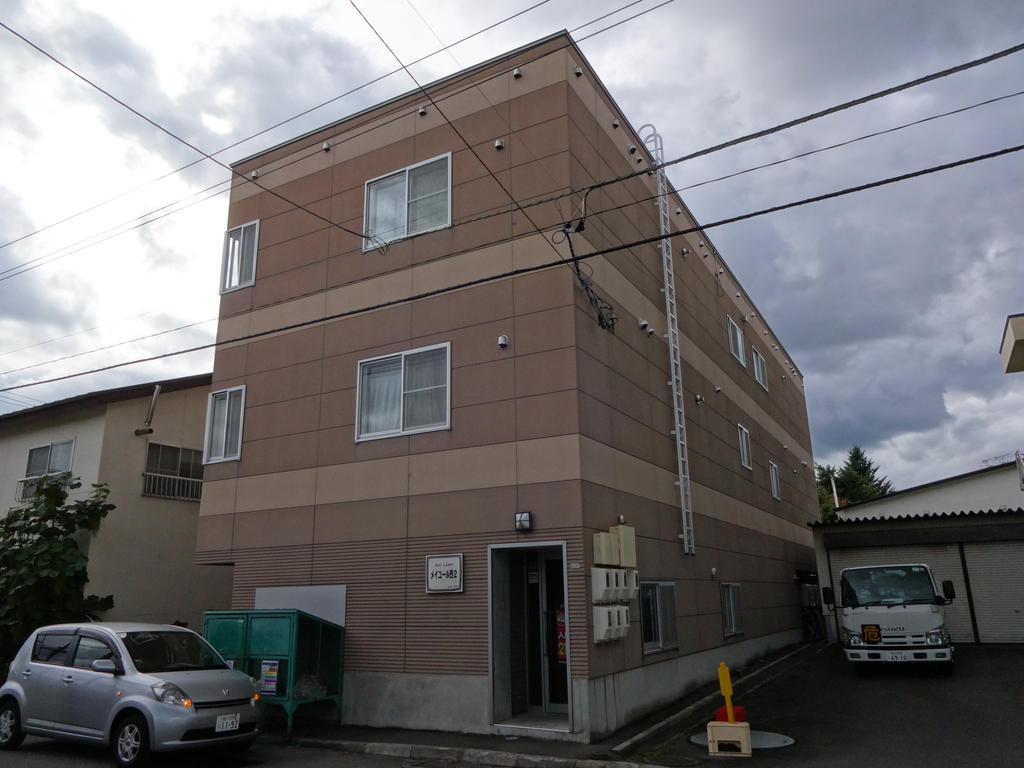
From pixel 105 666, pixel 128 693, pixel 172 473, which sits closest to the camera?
pixel 128 693

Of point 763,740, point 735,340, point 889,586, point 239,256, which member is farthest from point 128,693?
point 735,340

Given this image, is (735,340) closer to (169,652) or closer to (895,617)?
(895,617)

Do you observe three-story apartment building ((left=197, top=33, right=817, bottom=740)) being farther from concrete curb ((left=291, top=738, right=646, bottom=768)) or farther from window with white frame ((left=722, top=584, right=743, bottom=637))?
concrete curb ((left=291, top=738, right=646, bottom=768))

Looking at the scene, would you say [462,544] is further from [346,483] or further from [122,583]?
[122,583]

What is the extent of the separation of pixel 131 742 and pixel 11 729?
2610 millimetres

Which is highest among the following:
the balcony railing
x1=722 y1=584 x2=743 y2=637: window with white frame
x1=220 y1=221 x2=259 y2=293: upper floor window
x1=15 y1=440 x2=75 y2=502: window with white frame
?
x1=220 y1=221 x2=259 y2=293: upper floor window

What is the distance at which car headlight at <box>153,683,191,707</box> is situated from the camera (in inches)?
340

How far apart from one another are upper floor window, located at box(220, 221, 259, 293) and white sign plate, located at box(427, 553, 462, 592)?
717cm

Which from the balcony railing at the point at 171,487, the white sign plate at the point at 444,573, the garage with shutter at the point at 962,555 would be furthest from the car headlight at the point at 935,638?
the balcony railing at the point at 171,487

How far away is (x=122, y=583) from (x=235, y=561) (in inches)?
177

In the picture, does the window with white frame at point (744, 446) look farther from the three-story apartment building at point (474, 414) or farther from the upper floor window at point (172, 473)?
the upper floor window at point (172, 473)

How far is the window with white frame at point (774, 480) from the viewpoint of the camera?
22844mm

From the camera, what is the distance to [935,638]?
45.9 feet

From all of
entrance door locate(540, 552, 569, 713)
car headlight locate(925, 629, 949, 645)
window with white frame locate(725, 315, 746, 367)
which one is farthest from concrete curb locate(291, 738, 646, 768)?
window with white frame locate(725, 315, 746, 367)
